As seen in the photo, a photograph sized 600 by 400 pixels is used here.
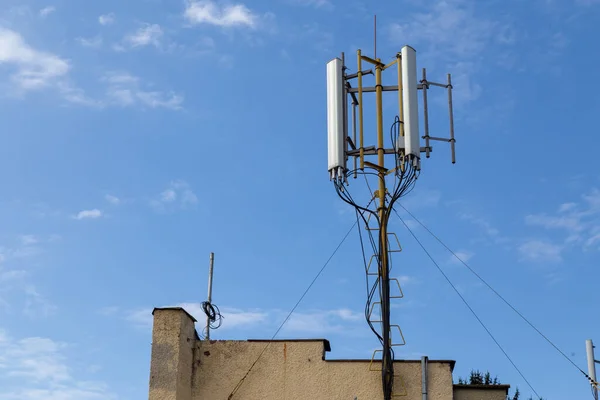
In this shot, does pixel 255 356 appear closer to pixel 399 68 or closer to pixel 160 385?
pixel 160 385

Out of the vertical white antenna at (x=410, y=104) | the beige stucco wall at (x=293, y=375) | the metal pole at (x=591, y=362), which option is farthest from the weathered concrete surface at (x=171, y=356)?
the metal pole at (x=591, y=362)

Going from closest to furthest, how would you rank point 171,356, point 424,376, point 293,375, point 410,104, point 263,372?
1. point 424,376
2. point 171,356
3. point 293,375
4. point 263,372
5. point 410,104

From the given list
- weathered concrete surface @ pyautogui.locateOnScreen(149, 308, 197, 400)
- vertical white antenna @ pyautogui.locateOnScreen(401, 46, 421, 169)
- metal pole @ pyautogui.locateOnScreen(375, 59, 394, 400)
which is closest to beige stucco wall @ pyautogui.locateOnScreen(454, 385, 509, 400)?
metal pole @ pyautogui.locateOnScreen(375, 59, 394, 400)

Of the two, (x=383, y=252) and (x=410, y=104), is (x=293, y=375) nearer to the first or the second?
(x=383, y=252)

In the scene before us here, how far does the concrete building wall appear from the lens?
17.4m

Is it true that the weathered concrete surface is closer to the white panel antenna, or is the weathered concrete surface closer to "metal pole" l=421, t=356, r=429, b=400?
the white panel antenna

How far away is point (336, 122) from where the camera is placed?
18656 mm

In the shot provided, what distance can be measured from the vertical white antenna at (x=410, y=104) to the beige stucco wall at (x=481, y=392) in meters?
4.69

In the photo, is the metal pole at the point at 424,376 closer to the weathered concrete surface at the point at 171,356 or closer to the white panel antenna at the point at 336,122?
the white panel antenna at the point at 336,122

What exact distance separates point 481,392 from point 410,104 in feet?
20.3

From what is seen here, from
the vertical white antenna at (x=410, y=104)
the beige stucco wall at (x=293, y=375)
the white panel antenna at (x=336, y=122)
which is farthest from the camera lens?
the white panel antenna at (x=336, y=122)

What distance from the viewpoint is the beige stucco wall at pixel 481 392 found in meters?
17.3

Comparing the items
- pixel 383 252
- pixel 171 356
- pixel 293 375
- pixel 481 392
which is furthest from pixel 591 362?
pixel 171 356

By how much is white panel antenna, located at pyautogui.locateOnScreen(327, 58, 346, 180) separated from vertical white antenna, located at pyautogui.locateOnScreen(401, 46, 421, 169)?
1.35 metres
